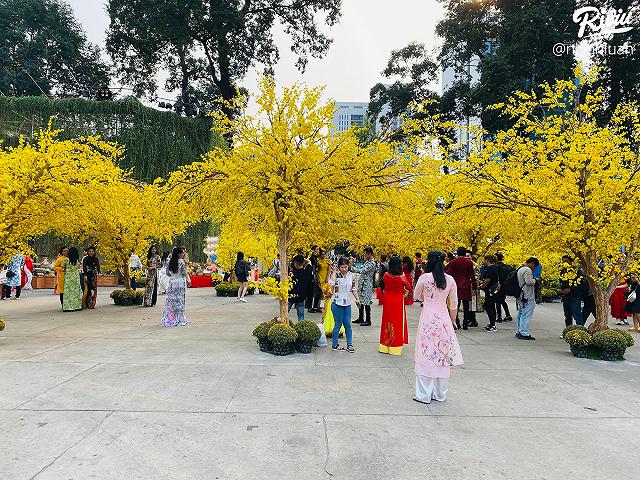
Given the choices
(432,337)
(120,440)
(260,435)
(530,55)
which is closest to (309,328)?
(432,337)

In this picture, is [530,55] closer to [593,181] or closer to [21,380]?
[593,181]

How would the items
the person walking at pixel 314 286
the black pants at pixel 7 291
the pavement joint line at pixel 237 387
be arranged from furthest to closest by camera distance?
the black pants at pixel 7 291, the person walking at pixel 314 286, the pavement joint line at pixel 237 387

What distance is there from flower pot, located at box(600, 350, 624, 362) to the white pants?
3769 mm

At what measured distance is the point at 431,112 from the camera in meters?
27.6

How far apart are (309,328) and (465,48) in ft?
89.9

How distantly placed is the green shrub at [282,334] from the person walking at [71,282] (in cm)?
743

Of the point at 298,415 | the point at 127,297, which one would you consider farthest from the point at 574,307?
the point at 127,297

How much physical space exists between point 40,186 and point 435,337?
729 centimetres

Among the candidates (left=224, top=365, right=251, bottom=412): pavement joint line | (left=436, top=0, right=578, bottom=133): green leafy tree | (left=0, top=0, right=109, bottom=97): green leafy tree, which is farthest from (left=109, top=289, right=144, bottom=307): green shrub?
(left=0, top=0, right=109, bottom=97): green leafy tree

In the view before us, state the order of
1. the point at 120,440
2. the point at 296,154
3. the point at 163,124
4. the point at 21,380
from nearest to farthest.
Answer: the point at 120,440 < the point at 21,380 < the point at 296,154 < the point at 163,124

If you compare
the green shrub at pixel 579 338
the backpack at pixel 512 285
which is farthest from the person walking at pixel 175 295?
the green shrub at pixel 579 338

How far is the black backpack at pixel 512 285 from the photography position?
9141 millimetres

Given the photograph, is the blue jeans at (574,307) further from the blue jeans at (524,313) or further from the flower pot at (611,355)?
the flower pot at (611,355)

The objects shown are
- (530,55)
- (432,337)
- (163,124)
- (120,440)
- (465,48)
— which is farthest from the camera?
(465,48)
